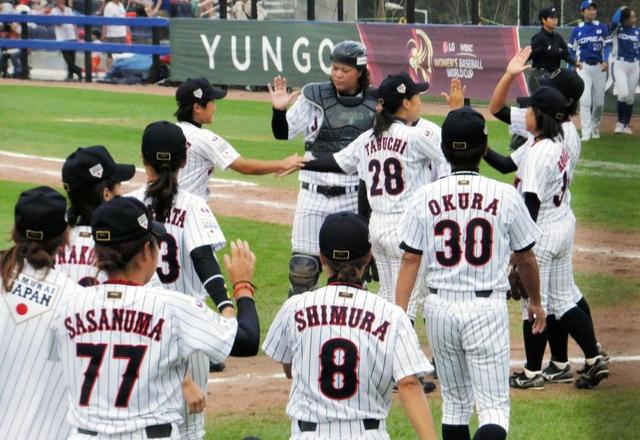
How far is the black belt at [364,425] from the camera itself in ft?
16.4

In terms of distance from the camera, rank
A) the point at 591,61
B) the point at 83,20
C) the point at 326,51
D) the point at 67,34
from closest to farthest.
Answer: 1. the point at 591,61
2. the point at 326,51
3. the point at 83,20
4. the point at 67,34

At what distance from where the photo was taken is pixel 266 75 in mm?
25328

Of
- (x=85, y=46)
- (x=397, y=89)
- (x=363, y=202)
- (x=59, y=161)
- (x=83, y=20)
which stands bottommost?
(x=59, y=161)

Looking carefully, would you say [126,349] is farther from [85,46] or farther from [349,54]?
[85,46]

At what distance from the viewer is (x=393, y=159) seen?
8.31 m

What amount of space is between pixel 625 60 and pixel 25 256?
16.3m

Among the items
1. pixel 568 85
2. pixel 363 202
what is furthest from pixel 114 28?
pixel 568 85

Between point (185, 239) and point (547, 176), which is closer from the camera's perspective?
point (185, 239)

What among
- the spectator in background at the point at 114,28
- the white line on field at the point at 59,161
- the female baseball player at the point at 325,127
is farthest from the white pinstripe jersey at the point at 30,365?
the spectator in background at the point at 114,28

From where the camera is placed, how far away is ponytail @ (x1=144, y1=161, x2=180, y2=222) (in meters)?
6.41

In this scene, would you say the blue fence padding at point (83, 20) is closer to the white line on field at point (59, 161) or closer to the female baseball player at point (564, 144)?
the white line on field at point (59, 161)

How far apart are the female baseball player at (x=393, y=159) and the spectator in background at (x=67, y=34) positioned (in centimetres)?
2053

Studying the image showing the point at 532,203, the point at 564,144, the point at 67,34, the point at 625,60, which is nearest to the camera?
the point at 532,203

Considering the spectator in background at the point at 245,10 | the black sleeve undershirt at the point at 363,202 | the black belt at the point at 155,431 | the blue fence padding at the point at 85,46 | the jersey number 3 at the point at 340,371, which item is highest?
the spectator in background at the point at 245,10
